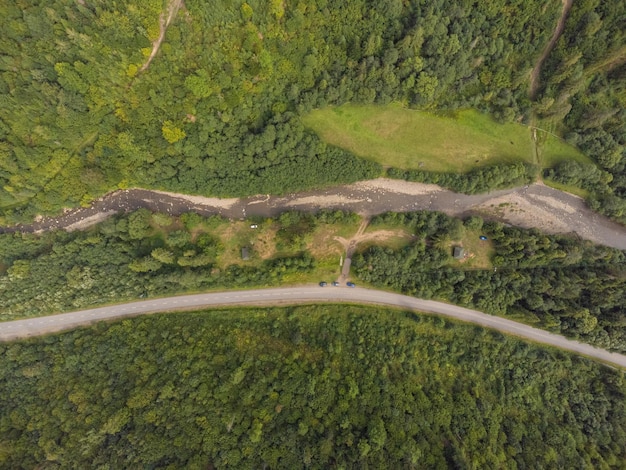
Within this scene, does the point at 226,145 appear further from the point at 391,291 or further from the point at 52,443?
the point at 52,443

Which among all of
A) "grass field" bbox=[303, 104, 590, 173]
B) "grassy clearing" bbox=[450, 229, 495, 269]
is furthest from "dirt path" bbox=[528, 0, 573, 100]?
"grassy clearing" bbox=[450, 229, 495, 269]

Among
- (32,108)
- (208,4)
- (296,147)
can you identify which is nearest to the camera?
(208,4)

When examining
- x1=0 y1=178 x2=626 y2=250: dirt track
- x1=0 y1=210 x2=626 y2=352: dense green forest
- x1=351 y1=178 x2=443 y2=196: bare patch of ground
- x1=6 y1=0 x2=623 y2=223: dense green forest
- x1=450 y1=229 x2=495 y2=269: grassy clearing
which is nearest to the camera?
x1=6 y1=0 x2=623 y2=223: dense green forest

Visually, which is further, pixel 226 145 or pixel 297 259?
pixel 297 259

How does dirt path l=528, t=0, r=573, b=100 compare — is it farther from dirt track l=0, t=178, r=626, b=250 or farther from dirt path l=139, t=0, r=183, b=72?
dirt path l=139, t=0, r=183, b=72

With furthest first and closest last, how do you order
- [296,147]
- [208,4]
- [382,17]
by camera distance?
[296,147]
[382,17]
[208,4]

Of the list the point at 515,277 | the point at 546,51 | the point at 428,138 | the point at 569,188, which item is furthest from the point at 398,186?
the point at 546,51

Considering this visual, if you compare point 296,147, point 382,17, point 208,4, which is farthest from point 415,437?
point 208,4
